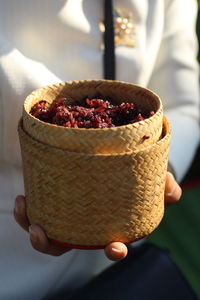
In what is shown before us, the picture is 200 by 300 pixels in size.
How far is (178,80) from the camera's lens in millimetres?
1748

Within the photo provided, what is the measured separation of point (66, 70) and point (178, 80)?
489 millimetres

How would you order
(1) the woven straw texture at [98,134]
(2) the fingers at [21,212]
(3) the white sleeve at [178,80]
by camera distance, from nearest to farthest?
(1) the woven straw texture at [98,134] → (2) the fingers at [21,212] → (3) the white sleeve at [178,80]

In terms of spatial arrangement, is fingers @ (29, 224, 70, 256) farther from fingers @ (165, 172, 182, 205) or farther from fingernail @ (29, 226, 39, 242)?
fingers @ (165, 172, 182, 205)

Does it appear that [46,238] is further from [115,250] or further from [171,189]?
[171,189]

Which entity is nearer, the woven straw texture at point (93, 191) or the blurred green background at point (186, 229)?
the woven straw texture at point (93, 191)

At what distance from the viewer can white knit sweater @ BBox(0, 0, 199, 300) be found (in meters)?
1.35

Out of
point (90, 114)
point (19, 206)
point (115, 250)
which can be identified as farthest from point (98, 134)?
point (19, 206)

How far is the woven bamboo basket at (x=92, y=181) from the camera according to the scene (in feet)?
3.43

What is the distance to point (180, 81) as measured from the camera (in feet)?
5.75

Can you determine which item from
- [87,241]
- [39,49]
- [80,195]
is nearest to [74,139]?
[80,195]

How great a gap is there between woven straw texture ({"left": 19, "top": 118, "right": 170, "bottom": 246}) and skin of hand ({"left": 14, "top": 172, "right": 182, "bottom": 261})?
0.8 inches

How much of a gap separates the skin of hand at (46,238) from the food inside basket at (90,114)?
0.91 ft

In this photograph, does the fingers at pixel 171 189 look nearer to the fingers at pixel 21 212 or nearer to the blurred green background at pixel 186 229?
the fingers at pixel 21 212

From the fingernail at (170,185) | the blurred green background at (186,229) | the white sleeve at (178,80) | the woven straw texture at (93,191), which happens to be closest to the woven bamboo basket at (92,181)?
the woven straw texture at (93,191)
